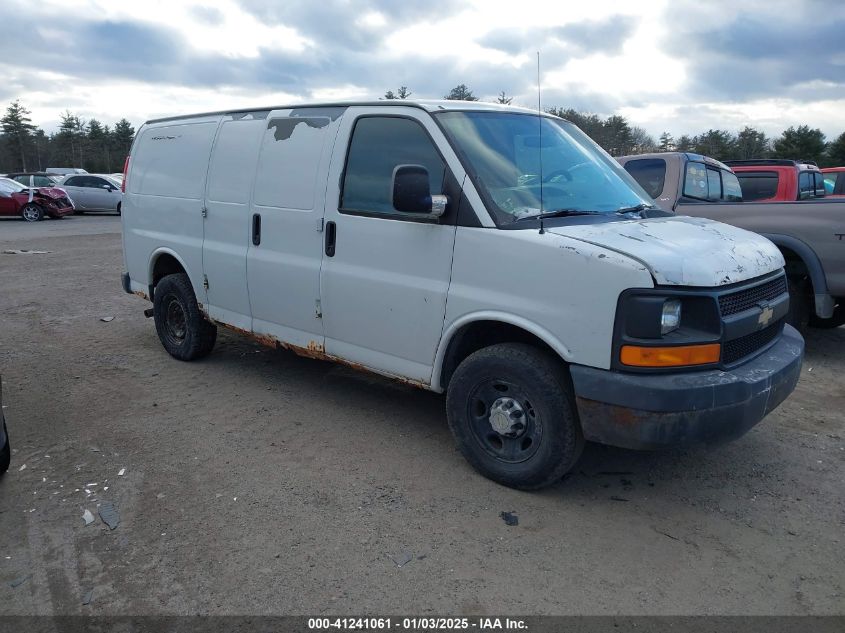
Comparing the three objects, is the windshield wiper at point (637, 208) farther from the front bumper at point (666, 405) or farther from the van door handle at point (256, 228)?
the van door handle at point (256, 228)

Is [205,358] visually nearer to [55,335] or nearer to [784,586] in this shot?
[55,335]

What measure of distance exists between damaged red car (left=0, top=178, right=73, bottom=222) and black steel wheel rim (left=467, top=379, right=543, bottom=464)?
23.5m

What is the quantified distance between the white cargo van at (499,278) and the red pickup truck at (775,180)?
17.7 feet

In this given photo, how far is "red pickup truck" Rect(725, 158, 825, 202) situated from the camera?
8.92 m

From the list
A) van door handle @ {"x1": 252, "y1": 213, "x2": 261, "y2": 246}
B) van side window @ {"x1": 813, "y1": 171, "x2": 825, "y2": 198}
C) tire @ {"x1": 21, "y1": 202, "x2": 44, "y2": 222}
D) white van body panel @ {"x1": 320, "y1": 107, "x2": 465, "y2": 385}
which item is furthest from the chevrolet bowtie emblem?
tire @ {"x1": 21, "y1": 202, "x2": 44, "y2": 222}

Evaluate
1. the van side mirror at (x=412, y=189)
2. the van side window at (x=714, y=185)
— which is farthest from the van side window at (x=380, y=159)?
the van side window at (x=714, y=185)

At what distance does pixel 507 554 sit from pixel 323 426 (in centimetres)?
193

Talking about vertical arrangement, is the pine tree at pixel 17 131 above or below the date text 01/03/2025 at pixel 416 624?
above

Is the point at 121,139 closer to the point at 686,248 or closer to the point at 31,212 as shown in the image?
the point at 31,212

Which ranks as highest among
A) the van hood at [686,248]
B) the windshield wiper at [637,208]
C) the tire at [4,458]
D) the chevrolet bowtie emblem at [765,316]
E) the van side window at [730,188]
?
the van side window at [730,188]

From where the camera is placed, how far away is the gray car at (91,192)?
85.2 ft

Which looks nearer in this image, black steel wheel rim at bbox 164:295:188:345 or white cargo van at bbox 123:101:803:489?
white cargo van at bbox 123:101:803:489

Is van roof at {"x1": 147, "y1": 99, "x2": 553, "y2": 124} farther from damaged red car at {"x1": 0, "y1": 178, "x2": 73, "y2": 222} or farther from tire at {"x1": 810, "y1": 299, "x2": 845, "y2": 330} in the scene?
damaged red car at {"x1": 0, "y1": 178, "x2": 73, "y2": 222}

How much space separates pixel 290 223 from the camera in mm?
4836
